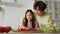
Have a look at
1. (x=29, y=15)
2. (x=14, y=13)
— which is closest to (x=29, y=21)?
(x=29, y=15)

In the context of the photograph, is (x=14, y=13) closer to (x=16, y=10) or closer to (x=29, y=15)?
(x=16, y=10)

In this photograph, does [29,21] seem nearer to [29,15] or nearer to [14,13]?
[29,15]

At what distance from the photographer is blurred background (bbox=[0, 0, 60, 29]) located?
50.0 inches

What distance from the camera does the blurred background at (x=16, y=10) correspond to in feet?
4.17

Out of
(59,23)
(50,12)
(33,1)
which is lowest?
(59,23)

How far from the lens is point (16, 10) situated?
1.31 m

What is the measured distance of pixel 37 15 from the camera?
134cm

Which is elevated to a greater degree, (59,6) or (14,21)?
(59,6)

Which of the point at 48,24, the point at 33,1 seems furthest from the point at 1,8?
the point at 48,24

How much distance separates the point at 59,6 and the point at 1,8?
54 centimetres

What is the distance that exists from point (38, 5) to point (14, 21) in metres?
0.27

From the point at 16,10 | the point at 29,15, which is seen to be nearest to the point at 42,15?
the point at 29,15

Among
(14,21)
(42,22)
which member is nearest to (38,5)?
(42,22)

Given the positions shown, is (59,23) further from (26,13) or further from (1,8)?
(1,8)
